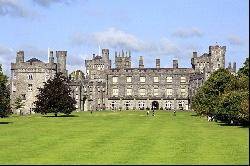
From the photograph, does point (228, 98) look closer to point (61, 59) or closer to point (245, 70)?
point (245, 70)

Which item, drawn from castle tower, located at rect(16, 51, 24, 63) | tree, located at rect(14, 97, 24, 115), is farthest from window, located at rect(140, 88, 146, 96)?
tree, located at rect(14, 97, 24, 115)

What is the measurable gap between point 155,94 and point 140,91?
3.42m

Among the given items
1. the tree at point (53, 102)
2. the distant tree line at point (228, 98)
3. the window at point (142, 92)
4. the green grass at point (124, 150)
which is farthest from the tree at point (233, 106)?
the window at point (142, 92)

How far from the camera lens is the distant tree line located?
46366 millimetres

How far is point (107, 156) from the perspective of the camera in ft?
79.7

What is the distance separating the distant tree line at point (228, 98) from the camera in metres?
46.4

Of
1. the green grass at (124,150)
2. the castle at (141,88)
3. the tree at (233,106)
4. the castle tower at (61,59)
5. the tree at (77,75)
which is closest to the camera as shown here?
the green grass at (124,150)

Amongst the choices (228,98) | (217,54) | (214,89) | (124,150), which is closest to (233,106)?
(228,98)

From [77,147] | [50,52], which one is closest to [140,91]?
[50,52]

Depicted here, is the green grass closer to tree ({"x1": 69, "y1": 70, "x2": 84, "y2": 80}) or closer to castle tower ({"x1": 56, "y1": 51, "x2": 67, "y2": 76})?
castle tower ({"x1": 56, "y1": 51, "x2": 67, "y2": 76})

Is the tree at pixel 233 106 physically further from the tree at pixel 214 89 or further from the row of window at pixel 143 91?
the row of window at pixel 143 91

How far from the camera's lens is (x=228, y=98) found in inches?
1960

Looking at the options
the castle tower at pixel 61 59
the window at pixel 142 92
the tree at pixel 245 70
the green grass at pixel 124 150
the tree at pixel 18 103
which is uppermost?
the castle tower at pixel 61 59

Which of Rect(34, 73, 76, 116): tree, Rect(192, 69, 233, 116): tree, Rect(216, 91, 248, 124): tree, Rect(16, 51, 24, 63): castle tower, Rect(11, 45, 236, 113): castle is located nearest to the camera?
Rect(216, 91, 248, 124): tree
